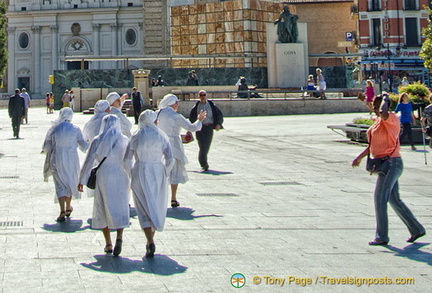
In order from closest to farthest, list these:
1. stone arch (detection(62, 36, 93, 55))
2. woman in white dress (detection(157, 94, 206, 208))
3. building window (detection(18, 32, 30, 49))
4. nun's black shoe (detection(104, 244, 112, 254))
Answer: nun's black shoe (detection(104, 244, 112, 254)), woman in white dress (detection(157, 94, 206, 208)), stone arch (detection(62, 36, 93, 55)), building window (detection(18, 32, 30, 49))

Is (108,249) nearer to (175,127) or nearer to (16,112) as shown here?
(175,127)

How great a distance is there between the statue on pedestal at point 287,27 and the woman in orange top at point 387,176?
3131 centimetres

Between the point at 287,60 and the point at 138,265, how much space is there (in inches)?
1347

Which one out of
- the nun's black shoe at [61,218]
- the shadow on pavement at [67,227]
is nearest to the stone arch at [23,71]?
the nun's black shoe at [61,218]

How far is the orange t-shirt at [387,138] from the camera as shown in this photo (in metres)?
7.86

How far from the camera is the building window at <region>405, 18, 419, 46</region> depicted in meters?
59.8

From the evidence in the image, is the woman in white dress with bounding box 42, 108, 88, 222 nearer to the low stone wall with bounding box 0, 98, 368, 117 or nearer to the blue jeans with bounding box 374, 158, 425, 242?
the blue jeans with bounding box 374, 158, 425, 242

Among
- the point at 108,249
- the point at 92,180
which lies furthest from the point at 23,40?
the point at 108,249

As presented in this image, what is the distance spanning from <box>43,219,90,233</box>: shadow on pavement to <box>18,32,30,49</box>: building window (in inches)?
3102

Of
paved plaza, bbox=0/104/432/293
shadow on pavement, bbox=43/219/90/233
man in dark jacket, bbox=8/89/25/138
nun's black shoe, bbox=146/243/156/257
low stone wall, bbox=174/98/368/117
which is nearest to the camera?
paved plaza, bbox=0/104/432/293

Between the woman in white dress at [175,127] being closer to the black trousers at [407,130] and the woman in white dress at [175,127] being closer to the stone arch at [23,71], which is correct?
the black trousers at [407,130]

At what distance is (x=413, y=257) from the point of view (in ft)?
23.5

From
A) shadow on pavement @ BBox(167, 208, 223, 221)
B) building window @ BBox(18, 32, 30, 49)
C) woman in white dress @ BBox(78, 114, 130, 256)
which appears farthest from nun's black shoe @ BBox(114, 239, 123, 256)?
building window @ BBox(18, 32, 30, 49)

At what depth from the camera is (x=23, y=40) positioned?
83.6 metres
